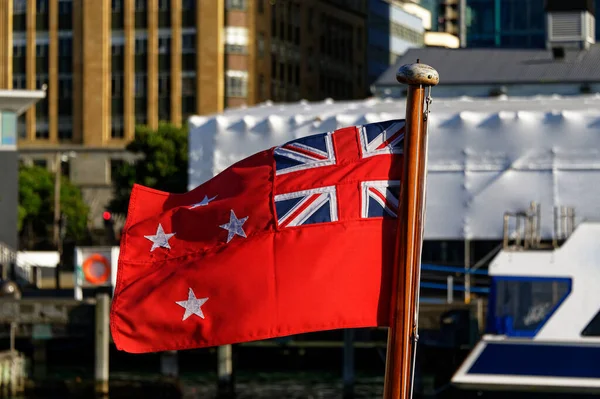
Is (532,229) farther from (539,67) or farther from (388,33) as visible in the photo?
(388,33)

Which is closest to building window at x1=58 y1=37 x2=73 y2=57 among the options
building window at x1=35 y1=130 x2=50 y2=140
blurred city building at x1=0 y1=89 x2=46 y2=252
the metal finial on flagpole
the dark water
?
building window at x1=35 y1=130 x2=50 y2=140

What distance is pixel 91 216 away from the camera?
107688 mm

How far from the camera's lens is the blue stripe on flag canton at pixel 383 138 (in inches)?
405

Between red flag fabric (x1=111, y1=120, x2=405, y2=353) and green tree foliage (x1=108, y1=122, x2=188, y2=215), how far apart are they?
81532 mm

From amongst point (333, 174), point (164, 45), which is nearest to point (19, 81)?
point (164, 45)

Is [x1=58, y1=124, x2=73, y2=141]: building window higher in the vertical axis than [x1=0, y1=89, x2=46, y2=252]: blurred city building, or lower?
higher

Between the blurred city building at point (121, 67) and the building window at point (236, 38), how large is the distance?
0.07m

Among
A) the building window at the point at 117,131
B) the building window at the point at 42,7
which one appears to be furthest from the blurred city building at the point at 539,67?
the building window at the point at 42,7

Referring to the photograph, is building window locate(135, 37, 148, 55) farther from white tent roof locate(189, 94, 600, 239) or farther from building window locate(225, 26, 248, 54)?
white tent roof locate(189, 94, 600, 239)

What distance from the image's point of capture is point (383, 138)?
33.9ft

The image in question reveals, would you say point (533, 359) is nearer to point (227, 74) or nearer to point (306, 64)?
point (227, 74)

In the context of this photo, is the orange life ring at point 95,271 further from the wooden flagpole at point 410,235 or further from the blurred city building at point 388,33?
the blurred city building at point 388,33

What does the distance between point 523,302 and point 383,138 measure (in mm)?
23250

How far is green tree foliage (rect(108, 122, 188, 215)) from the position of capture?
93.9 m
